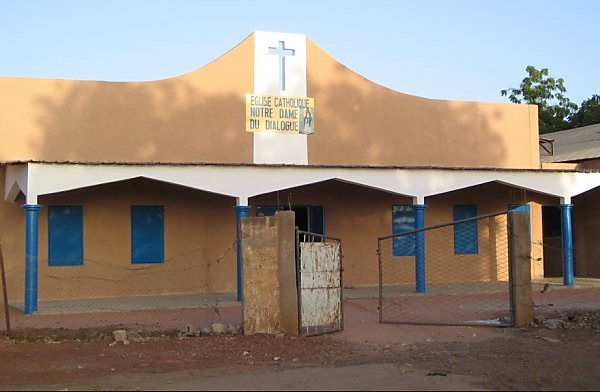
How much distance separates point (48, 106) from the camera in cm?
1820

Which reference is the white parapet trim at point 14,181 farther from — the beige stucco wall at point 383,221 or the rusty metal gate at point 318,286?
the rusty metal gate at point 318,286

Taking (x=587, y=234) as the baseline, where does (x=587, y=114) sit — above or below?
above

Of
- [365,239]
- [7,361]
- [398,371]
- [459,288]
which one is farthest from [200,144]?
[398,371]

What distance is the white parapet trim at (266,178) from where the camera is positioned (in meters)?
15.5

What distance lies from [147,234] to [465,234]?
30.7 feet

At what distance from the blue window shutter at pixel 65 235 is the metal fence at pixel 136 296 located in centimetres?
21

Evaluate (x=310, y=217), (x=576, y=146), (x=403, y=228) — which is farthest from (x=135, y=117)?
(x=576, y=146)

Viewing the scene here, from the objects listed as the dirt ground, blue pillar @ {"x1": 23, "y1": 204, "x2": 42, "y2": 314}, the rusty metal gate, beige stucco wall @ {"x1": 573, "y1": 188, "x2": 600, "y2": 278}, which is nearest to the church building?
blue pillar @ {"x1": 23, "y1": 204, "x2": 42, "y2": 314}

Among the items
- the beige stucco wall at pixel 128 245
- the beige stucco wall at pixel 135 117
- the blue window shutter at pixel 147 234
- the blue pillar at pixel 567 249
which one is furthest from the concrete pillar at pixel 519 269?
the blue window shutter at pixel 147 234

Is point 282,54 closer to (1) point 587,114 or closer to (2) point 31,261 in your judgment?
(2) point 31,261

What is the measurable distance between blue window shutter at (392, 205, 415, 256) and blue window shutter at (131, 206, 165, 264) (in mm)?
6681

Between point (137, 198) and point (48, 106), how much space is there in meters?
3.13

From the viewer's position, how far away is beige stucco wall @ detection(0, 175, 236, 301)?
17922 millimetres

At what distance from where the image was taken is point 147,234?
750 inches
